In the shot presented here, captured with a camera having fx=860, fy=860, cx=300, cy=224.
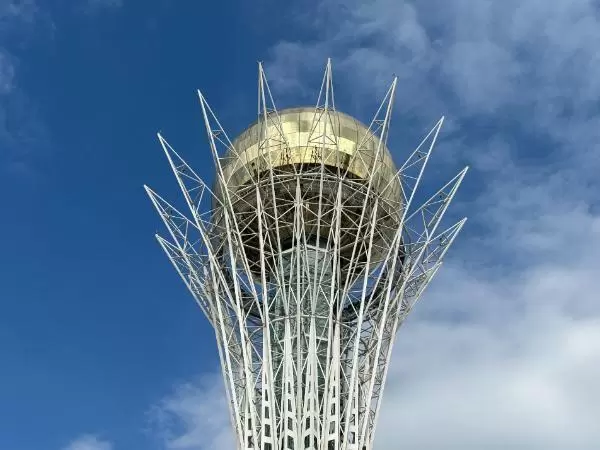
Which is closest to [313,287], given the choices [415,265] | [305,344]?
[305,344]

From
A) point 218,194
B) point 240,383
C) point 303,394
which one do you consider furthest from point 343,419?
point 218,194

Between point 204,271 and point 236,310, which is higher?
point 204,271

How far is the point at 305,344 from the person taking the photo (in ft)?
157

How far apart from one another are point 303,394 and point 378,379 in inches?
178

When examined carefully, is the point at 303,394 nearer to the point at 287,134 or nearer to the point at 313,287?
the point at 313,287

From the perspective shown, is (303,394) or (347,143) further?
(347,143)

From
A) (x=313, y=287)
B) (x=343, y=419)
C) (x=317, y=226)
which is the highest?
(x=317, y=226)

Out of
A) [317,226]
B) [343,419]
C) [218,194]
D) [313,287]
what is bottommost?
[343,419]

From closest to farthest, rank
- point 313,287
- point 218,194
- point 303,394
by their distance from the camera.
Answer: point 303,394, point 313,287, point 218,194

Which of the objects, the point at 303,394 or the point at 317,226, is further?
the point at 317,226

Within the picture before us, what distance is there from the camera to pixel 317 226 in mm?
50844

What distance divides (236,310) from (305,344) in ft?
14.1

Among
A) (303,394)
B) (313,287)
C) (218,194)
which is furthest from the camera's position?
(218,194)

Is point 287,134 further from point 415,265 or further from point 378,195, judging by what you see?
point 415,265
